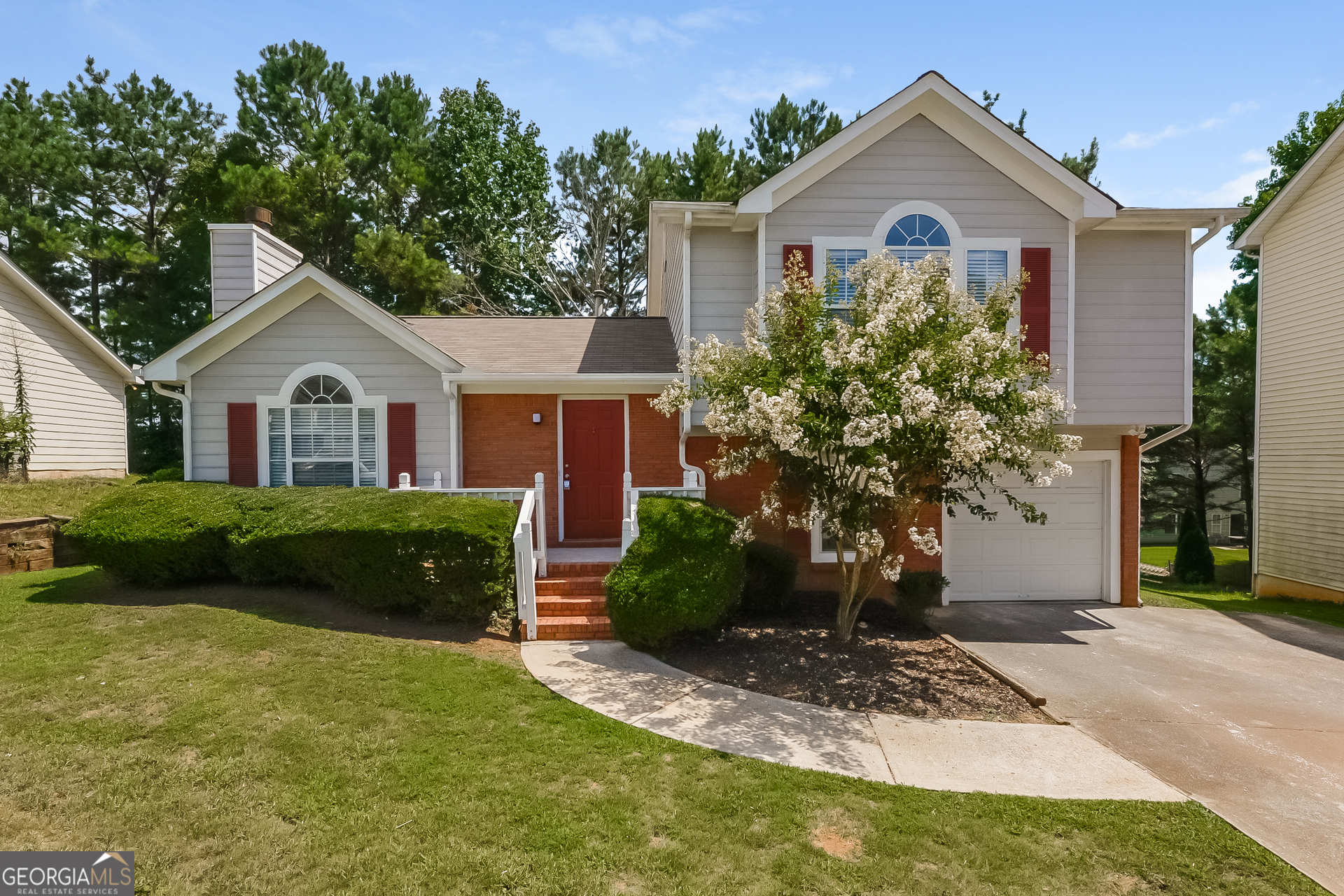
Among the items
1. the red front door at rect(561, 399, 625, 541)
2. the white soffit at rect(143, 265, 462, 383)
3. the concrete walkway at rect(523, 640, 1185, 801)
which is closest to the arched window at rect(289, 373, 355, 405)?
the white soffit at rect(143, 265, 462, 383)

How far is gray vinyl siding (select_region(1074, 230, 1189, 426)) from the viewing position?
9547 millimetres

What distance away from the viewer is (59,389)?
15594mm

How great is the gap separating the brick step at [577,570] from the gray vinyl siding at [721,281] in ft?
11.4

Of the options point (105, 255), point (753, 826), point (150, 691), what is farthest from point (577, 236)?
point (753, 826)

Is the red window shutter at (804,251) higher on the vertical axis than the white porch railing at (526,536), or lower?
higher

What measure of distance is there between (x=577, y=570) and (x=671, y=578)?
2060 mm

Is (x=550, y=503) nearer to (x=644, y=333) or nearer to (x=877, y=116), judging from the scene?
(x=644, y=333)

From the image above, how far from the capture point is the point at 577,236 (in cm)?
2908

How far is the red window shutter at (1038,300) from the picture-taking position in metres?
9.21

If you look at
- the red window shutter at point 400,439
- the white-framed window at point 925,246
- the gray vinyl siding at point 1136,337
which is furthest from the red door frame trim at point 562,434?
the gray vinyl siding at point 1136,337

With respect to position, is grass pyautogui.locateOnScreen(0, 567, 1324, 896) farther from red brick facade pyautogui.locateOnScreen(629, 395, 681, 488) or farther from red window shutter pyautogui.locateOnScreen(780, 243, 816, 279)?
red window shutter pyautogui.locateOnScreen(780, 243, 816, 279)

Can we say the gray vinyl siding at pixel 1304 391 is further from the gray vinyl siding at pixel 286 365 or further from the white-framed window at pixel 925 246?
the gray vinyl siding at pixel 286 365

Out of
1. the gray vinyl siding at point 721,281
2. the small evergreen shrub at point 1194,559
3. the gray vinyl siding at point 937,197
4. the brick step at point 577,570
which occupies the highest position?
the gray vinyl siding at point 937,197

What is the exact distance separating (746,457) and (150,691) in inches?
220
